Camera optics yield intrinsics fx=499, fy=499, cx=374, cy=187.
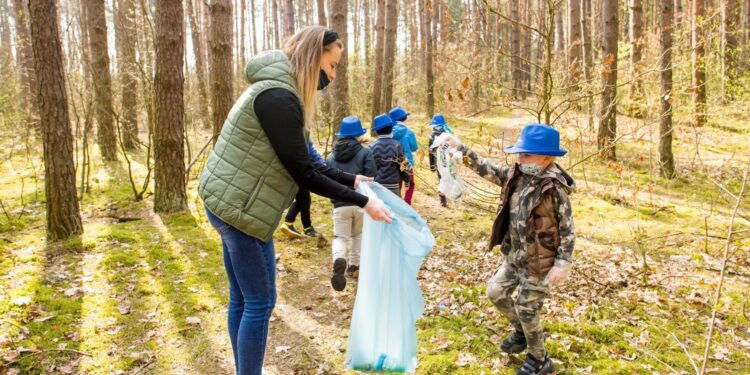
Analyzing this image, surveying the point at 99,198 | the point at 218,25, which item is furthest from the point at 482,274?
the point at 99,198

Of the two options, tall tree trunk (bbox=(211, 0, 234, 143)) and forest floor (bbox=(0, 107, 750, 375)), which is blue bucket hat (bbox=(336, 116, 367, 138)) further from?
tall tree trunk (bbox=(211, 0, 234, 143))

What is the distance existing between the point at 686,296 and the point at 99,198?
29.1 ft

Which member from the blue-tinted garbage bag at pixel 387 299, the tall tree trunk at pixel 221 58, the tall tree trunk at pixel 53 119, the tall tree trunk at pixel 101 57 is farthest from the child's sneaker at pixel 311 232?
the tall tree trunk at pixel 101 57

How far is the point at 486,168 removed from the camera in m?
3.82

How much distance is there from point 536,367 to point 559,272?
776 mm

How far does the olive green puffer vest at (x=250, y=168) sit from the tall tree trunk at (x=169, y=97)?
5085mm

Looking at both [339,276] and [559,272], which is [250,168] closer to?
[559,272]

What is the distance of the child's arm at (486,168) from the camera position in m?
3.79

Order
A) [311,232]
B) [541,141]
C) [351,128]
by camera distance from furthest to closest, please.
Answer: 1. [311,232]
2. [351,128]
3. [541,141]

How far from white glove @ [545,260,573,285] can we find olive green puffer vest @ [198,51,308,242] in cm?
186

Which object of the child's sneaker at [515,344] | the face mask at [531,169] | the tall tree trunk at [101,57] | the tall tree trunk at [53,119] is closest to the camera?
the face mask at [531,169]

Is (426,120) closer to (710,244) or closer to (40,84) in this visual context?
(710,244)

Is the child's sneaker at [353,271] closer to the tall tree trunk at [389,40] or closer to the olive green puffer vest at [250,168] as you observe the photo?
the olive green puffer vest at [250,168]

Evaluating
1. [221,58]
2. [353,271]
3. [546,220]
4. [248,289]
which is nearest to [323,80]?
[248,289]
